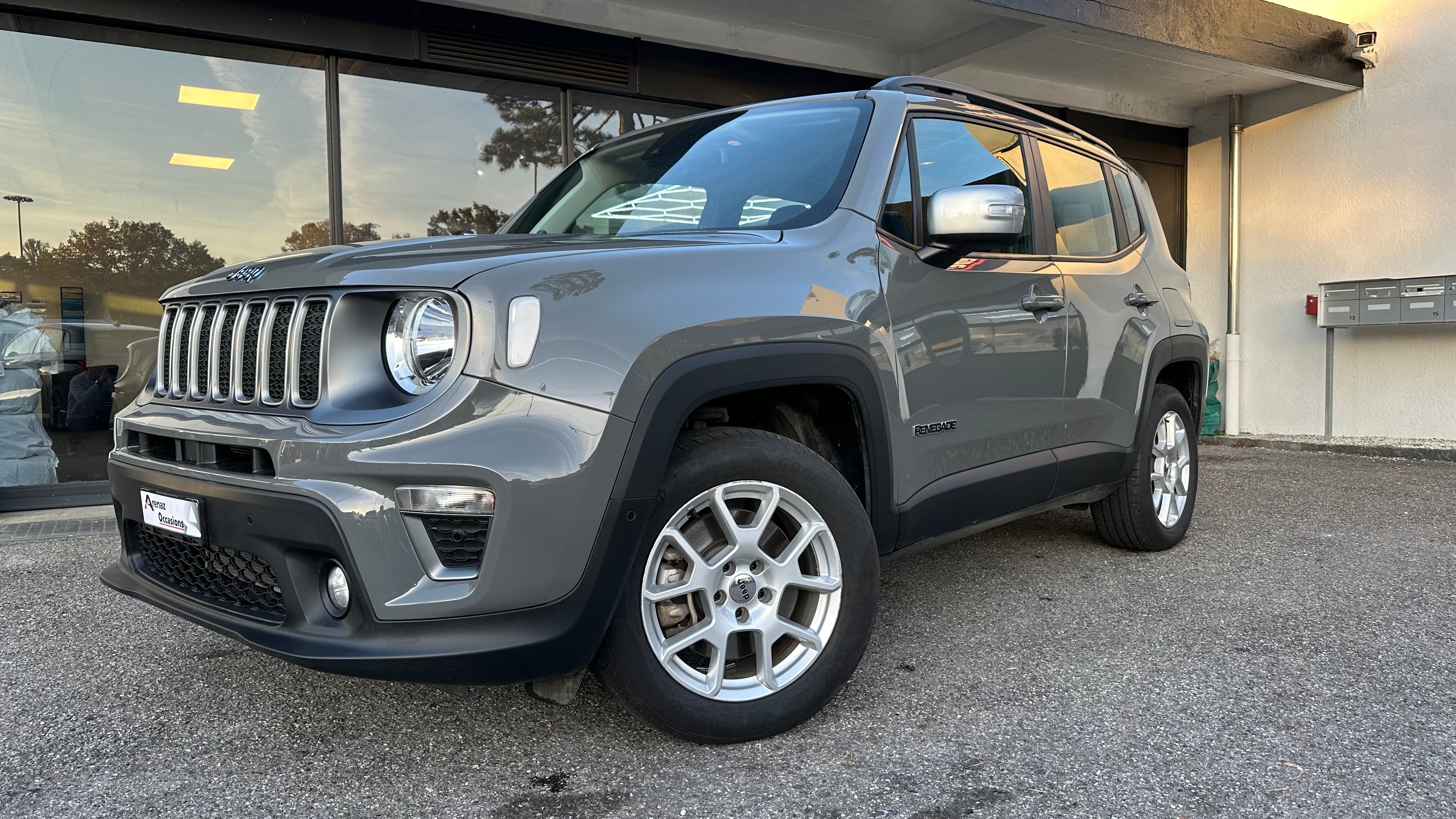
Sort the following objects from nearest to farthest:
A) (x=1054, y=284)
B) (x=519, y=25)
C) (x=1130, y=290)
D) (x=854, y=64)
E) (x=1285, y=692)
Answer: (x=1285, y=692), (x=1054, y=284), (x=1130, y=290), (x=519, y=25), (x=854, y=64)

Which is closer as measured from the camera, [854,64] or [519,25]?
[519,25]

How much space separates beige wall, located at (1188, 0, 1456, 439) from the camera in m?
9.09

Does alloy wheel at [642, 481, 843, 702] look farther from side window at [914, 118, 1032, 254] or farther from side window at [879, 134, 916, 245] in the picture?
side window at [914, 118, 1032, 254]

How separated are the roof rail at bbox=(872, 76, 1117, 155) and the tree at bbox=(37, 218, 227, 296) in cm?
500

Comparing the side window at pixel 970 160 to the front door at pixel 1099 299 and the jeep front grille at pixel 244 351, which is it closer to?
the front door at pixel 1099 299

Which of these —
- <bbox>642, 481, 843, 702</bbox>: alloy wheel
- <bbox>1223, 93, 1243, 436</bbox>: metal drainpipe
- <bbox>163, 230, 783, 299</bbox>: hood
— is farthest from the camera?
<bbox>1223, 93, 1243, 436</bbox>: metal drainpipe

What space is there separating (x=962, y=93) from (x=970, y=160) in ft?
0.92

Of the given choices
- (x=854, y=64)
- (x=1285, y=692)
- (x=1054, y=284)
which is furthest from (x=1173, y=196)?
(x=1285, y=692)

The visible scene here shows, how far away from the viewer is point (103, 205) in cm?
632

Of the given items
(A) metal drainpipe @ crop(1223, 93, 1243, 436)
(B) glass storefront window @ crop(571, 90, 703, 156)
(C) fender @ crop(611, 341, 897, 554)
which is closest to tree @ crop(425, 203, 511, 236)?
(B) glass storefront window @ crop(571, 90, 703, 156)

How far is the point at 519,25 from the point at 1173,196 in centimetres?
790

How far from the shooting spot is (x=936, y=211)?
2.82 meters

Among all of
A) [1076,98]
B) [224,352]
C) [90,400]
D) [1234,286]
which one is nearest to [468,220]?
[90,400]

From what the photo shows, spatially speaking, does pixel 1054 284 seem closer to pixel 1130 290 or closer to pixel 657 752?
pixel 1130 290
